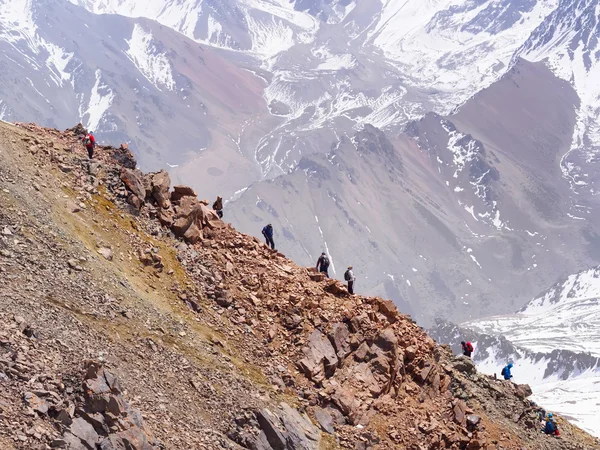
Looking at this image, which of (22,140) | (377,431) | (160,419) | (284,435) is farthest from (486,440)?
(22,140)

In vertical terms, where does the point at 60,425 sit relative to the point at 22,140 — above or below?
below

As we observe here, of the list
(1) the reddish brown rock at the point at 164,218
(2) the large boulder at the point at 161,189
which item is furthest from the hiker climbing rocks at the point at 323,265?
(2) the large boulder at the point at 161,189

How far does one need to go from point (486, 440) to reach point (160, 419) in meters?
19.4

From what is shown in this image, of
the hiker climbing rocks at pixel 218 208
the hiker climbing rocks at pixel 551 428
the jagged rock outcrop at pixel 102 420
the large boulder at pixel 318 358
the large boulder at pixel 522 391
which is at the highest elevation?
the large boulder at pixel 522 391

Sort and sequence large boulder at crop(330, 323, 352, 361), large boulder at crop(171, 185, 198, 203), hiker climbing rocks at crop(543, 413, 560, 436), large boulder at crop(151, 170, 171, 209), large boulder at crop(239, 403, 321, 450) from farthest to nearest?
hiker climbing rocks at crop(543, 413, 560, 436), large boulder at crop(171, 185, 198, 203), large boulder at crop(151, 170, 171, 209), large boulder at crop(330, 323, 352, 361), large boulder at crop(239, 403, 321, 450)

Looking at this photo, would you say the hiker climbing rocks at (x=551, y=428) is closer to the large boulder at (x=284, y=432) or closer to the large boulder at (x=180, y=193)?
the large boulder at (x=284, y=432)

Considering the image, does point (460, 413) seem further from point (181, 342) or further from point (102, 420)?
point (102, 420)

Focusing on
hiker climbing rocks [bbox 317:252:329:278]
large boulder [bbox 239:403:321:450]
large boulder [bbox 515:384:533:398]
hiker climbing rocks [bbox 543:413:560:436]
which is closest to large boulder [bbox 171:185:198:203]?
hiker climbing rocks [bbox 317:252:329:278]

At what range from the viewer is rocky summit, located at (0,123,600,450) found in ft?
88.2

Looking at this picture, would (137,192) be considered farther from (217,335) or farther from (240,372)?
(240,372)

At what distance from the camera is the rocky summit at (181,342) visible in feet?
88.2

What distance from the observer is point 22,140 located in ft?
133

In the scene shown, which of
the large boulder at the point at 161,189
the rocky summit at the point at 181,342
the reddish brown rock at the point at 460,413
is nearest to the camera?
the rocky summit at the point at 181,342

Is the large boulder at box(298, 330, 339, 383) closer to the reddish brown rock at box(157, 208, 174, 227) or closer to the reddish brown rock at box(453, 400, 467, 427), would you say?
the reddish brown rock at box(453, 400, 467, 427)
